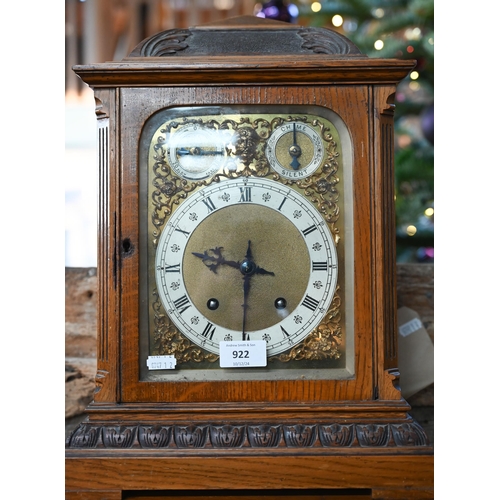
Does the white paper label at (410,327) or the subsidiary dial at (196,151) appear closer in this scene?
the subsidiary dial at (196,151)

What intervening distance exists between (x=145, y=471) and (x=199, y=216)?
1.26 feet

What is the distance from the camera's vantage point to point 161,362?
0.88 meters

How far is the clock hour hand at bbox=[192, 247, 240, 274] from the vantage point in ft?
2.94

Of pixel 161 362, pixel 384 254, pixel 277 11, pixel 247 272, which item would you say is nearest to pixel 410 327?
pixel 384 254

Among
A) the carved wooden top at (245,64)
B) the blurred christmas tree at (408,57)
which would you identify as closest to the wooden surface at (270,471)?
the carved wooden top at (245,64)

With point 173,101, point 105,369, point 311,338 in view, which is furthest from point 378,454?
point 173,101

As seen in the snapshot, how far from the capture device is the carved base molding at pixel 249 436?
2.75 ft

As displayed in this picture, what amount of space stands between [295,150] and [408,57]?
31.4 inches

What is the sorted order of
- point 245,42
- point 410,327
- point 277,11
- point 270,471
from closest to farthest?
point 270,471 < point 245,42 < point 410,327 < point 277,11

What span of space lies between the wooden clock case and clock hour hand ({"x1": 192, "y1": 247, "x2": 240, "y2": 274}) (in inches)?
4.2

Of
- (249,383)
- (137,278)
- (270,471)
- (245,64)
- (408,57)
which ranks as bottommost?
(270,471)

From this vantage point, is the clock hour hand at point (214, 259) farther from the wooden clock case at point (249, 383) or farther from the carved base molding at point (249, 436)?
the carved base molding at point (249, 436)

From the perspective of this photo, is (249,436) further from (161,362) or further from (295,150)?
(295,150)

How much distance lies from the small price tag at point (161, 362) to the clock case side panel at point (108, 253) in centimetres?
5
